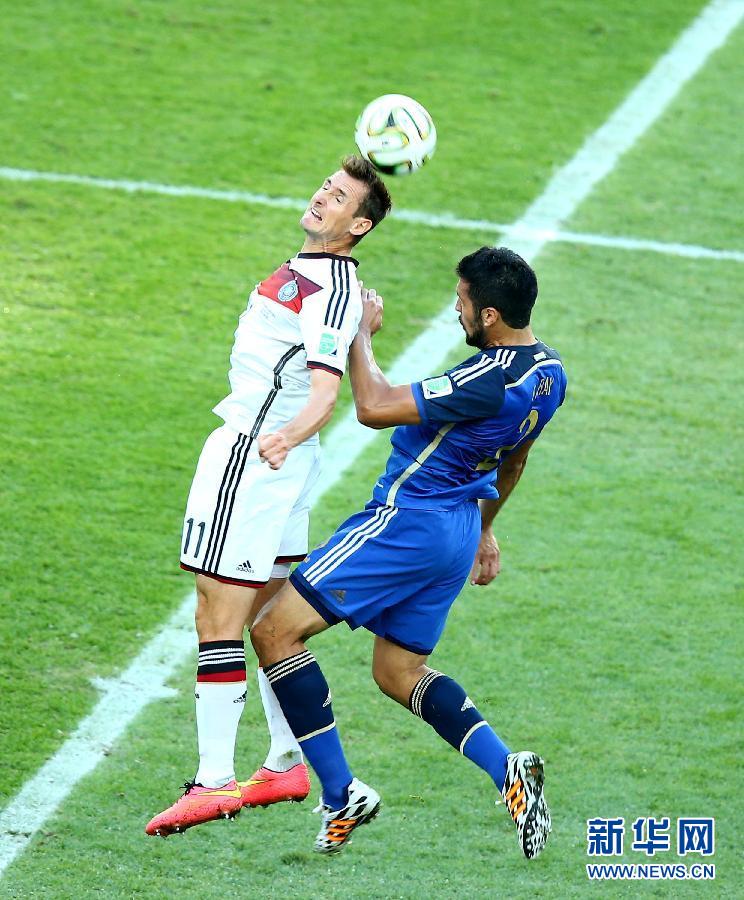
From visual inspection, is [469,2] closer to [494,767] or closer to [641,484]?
[641,484]

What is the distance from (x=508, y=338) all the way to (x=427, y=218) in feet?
19.3

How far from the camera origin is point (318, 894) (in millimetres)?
4922

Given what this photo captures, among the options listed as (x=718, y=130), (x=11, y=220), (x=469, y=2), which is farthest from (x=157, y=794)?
(x=469, y=2)

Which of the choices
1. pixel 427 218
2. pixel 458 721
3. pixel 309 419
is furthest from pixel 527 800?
pixel 427 218

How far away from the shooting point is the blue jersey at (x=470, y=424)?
4672 mm

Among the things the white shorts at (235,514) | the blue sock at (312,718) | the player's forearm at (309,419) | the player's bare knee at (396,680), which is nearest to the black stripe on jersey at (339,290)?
the player's forearm at (309,419)

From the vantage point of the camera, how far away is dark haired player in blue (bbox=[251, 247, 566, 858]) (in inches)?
185

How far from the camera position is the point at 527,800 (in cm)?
467

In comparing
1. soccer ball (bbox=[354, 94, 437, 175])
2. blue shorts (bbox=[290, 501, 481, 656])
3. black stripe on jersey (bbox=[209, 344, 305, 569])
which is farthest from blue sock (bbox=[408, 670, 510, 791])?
soccer ball (bbox=[354, 94, 437, 175])

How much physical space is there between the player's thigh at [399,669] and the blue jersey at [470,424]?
1.68ft

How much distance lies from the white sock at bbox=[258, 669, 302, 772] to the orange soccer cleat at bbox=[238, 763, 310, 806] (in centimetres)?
2

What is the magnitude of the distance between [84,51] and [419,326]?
5.03 meters

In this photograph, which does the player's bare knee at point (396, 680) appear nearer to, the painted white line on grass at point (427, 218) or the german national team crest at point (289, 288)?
the german national team crest at point (289, 288)

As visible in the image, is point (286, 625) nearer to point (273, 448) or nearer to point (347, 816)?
point (347, 816)
